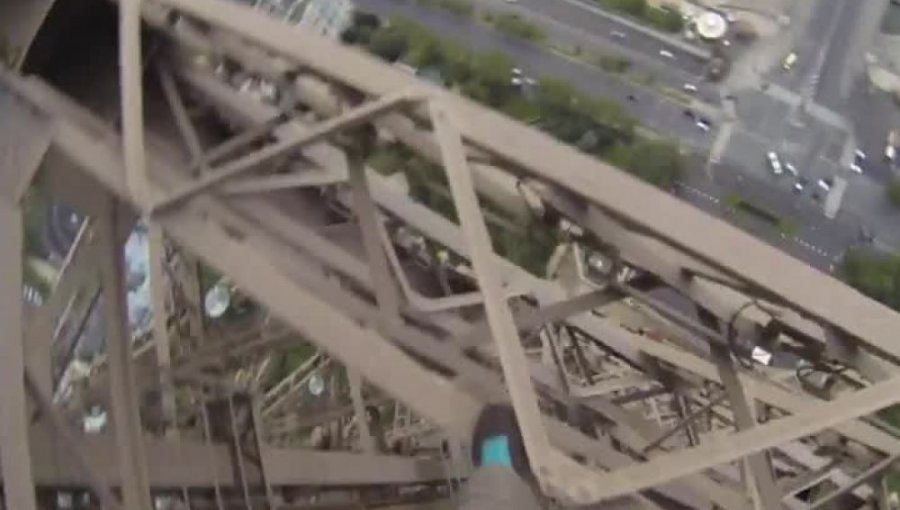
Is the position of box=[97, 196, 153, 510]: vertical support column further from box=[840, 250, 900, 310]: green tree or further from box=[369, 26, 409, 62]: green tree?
box=[369, 26, 409, 62]: green tree

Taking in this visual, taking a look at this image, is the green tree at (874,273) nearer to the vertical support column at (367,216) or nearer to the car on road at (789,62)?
the car on road at (789,62)

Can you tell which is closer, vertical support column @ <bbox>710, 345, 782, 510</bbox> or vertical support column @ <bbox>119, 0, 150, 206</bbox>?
vertical support column @ <bbox>119, 0, 150, 206</bbox>

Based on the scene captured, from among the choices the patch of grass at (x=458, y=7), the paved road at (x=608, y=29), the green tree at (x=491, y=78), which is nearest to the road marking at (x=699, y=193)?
the paved road at (x=608, y=29)

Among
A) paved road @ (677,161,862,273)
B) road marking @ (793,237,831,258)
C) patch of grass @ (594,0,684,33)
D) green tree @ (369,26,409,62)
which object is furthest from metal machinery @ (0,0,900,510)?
patch of grass @ (594,0,684,33)

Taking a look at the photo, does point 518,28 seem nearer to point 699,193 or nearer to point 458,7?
point 458,7

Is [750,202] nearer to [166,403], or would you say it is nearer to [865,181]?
[865,181]
